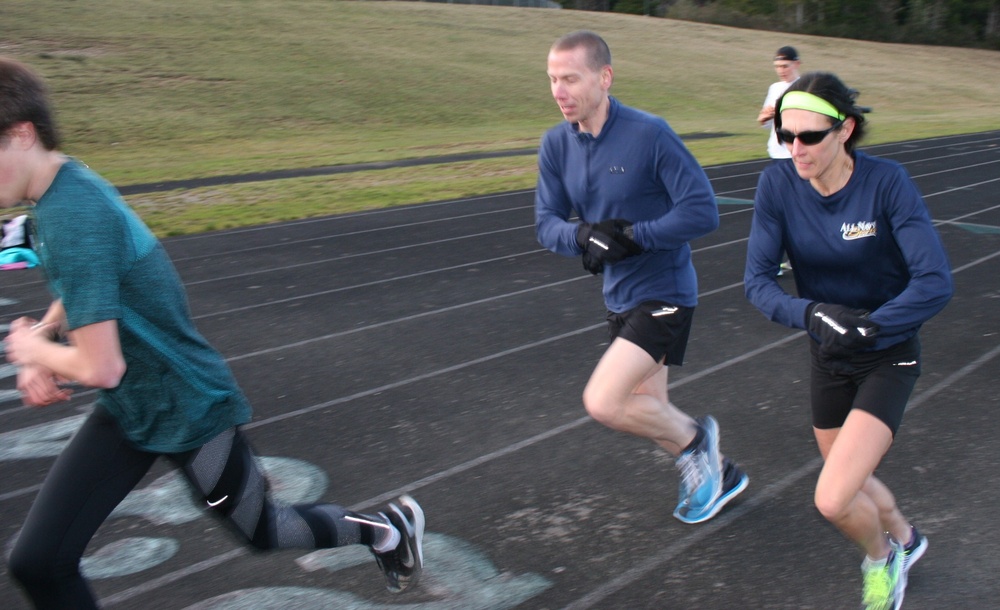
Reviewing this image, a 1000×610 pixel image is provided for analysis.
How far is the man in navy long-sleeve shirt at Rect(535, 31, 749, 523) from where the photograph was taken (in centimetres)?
402

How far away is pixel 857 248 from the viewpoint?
332 cm

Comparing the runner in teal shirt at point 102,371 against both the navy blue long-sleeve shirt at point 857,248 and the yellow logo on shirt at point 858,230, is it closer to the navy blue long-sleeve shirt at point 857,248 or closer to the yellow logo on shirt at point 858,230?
the navy blue long-sleeve shirt at point 857,248

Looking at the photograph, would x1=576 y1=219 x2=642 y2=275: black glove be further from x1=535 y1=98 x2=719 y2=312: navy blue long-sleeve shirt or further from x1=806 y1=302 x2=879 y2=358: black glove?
x1=806 y1=302 x2=879 y2=358: black glove

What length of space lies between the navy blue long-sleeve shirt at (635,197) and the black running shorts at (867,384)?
2.60 ft

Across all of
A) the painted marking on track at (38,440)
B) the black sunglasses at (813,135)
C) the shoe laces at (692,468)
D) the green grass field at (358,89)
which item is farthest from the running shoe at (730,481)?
the green grass field at (358,89)

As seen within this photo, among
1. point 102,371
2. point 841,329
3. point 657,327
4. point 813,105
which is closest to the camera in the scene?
point 102,371

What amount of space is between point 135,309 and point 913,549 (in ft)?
9.22

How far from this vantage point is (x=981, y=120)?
3319 centimetres

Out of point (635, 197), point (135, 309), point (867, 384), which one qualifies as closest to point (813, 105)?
point (867, 384)

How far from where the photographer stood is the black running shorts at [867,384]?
3.24 metres

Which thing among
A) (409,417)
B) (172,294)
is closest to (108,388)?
(172,294)

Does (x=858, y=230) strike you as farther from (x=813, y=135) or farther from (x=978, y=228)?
(x=978, y=228)

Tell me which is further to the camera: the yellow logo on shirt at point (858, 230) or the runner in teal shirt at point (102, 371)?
the yellow logo on shirt at point (858, 230)

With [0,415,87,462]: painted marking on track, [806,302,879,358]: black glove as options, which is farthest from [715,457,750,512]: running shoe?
[0,415,87,462]: painted marking on track
